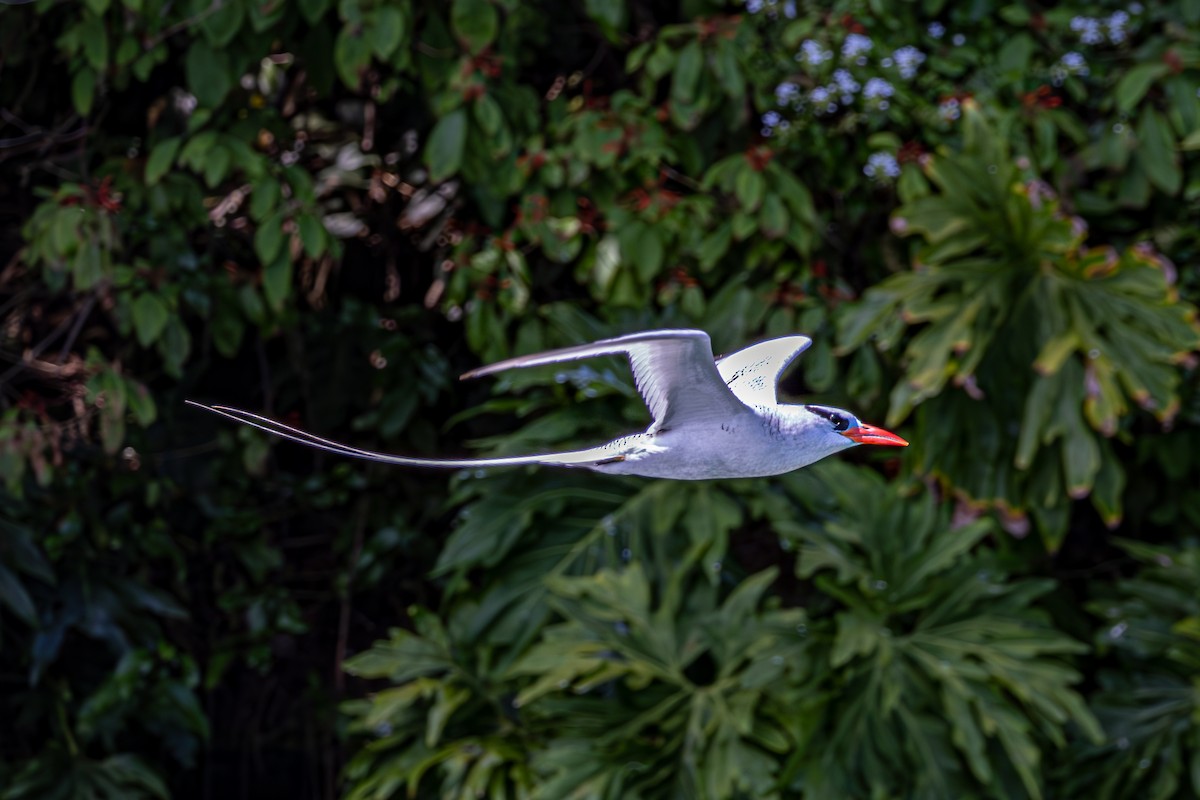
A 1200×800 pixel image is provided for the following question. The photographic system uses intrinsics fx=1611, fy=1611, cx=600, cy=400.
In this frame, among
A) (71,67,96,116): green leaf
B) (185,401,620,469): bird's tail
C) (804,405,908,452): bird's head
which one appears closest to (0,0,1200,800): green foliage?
(71,67,96,116): green leaf

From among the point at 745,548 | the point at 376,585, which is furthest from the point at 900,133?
the point at 376,585

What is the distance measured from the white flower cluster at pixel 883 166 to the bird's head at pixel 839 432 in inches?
103

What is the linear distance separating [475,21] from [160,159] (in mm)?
939

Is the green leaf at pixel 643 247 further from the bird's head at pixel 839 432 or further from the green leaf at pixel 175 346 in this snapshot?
the bird's head at pixel 839 432

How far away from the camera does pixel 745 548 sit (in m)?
5.14

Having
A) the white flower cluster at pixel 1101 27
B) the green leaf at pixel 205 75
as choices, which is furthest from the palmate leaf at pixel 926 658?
the green leaf at pixel 205 75

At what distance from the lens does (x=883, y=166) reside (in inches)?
180

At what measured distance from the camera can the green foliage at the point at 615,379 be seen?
4184 millimetres

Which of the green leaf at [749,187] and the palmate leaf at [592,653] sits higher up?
the green leaf at [749,187]

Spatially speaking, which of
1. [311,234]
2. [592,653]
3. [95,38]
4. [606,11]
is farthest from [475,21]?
[592,653]

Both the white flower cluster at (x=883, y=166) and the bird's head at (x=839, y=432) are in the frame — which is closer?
the bird's head at (x=839, y=432)

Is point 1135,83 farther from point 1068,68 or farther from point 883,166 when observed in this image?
point 883,166

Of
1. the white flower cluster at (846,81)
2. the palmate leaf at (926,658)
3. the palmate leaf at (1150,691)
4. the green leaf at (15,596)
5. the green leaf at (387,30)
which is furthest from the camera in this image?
the white flower cluster at (846,81)

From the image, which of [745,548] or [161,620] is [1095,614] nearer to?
[745,548]
